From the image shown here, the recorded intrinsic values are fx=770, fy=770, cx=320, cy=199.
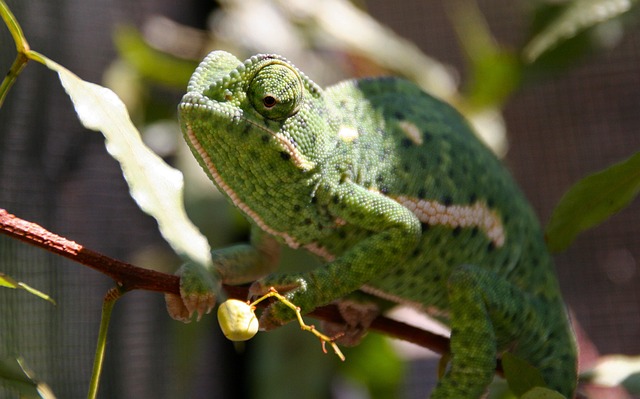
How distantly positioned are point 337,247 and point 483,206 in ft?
0.74

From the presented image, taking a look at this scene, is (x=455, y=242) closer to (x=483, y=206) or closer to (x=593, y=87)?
(x=483, y=206)

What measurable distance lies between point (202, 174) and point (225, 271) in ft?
2.22

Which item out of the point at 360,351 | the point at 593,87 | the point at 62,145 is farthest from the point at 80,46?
the point at 593,87

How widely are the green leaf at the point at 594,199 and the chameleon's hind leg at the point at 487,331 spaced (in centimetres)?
10

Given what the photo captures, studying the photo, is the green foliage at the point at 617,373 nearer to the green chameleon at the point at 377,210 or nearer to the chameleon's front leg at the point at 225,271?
the green chameleon at the point at 377,210

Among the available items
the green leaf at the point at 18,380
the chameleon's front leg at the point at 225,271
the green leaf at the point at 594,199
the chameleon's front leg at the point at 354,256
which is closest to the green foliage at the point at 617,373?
the green leaf at the point at 594,199

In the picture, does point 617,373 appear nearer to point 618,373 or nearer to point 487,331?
point 618,373

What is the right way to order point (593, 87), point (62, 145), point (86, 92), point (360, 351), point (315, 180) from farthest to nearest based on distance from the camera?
point (593, 87), point (62, 145), point (360, 351), point (315, 180), point (86, 92)

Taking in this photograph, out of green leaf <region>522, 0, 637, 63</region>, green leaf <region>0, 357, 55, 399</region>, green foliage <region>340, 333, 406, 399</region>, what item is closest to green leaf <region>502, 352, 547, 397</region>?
green leaf <region>0, 357, 55, 399</region>

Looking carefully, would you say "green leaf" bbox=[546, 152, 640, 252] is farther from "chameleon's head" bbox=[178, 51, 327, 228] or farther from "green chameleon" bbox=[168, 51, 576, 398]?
"chameleon's head" bbox=[178, 51, 327, 228]

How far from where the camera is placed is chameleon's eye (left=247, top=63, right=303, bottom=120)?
852mm

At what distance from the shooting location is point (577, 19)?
1576mm

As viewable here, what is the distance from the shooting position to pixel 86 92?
76 centimetres

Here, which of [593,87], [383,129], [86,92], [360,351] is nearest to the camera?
[86,92]
